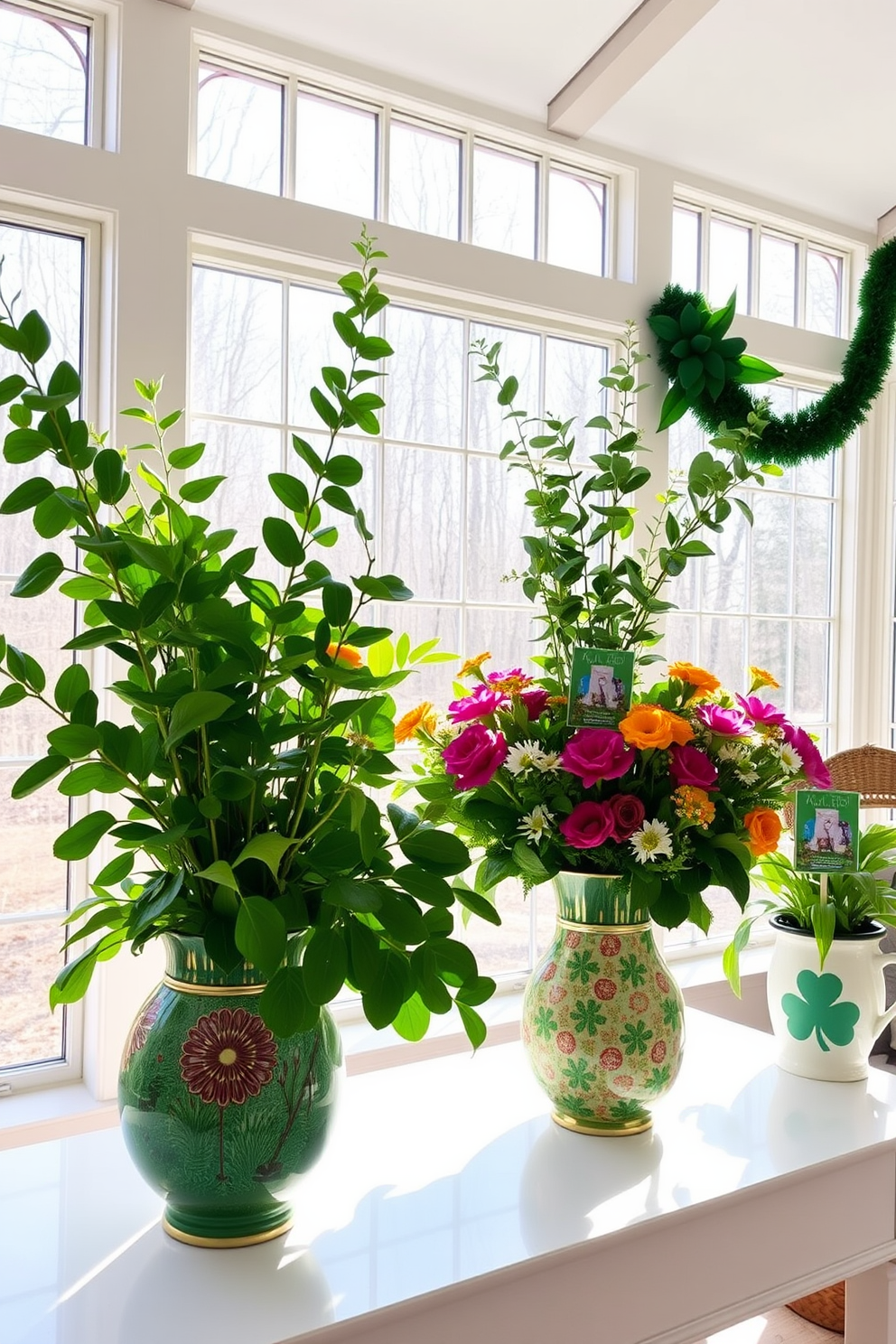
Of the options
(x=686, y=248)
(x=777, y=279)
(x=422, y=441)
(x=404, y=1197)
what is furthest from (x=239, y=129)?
(x=404, y=1197)

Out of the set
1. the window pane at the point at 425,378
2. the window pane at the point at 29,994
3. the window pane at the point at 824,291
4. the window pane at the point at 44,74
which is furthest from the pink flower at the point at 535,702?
the window pane at the point at 824,291

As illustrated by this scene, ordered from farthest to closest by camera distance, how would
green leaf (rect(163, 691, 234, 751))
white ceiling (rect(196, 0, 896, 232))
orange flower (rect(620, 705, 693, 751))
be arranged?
white ceiling (rect(196, 0, 896, 232)) → orange flower (rect(620, 705, 693, 751)) → green leaf (rect(163, 691, 234, 751))

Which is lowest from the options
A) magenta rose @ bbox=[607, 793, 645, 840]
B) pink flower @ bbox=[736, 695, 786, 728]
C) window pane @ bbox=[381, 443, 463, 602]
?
magenta rose @ bbox=[607, 793, 645, 840]

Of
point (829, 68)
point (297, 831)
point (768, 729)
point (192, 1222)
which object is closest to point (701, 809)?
point (768, 729)

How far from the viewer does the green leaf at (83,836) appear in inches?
36.2

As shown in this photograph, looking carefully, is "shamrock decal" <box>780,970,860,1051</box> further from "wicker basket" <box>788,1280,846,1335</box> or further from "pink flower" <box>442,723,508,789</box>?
"wicker basket" <box>788,1280,846,1335</box>

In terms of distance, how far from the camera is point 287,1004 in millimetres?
866

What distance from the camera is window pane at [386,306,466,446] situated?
97.0 inches

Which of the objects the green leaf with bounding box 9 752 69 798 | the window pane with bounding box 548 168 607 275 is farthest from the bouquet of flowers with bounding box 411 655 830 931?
the window pane with bounding box 548 168 607 275

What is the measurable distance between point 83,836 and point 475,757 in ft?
1.36

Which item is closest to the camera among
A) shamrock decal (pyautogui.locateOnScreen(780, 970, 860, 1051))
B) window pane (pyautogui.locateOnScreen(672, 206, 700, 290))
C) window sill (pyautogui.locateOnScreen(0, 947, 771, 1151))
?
shamrock decal (pyautogui.locateOnScreen(780, 970, 860, 1051))

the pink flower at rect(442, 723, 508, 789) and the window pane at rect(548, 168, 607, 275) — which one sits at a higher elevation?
the window pane at rect(548, 168, 607, 275)

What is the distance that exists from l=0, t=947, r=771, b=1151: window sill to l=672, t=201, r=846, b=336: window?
72.9 inches

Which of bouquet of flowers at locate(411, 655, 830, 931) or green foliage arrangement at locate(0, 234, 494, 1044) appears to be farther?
bouquet of flowers at locate(411, 655, 830, 931)
